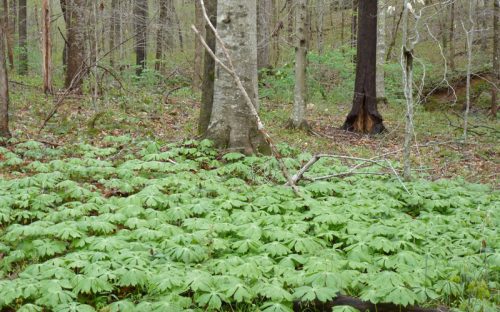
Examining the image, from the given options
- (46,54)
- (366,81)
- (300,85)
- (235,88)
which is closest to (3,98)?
(235,88)

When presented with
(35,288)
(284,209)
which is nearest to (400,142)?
(284,209)

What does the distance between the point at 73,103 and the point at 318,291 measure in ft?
34.9

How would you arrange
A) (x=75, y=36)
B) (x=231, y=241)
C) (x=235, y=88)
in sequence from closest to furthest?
(x=231, y=241) → (x=235, y=88) → (x=75, y=36)

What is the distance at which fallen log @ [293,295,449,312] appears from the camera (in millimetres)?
3453

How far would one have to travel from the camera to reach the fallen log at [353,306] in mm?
3453

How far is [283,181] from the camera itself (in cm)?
684

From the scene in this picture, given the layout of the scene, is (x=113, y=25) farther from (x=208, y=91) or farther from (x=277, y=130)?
(x=208, y=91)

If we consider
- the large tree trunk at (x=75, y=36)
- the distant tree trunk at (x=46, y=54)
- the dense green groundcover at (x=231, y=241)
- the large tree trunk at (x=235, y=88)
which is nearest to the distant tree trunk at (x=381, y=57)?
the large tree trunk at (x=75, y=36)

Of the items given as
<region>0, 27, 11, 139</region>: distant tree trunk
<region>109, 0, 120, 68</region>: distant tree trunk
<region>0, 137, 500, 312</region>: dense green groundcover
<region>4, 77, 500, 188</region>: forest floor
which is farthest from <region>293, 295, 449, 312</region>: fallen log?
<region>109, 0, 120, 68</region>: distant tree trunk

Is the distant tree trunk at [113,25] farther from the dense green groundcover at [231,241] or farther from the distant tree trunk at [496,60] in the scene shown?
the distant tree trunk at [496,60]

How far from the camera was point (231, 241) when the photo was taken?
4.62m

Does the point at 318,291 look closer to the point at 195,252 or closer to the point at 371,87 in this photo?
the point at 195,252

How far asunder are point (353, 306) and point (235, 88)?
5.00 m

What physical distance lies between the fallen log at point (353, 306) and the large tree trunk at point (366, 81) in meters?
8.84
